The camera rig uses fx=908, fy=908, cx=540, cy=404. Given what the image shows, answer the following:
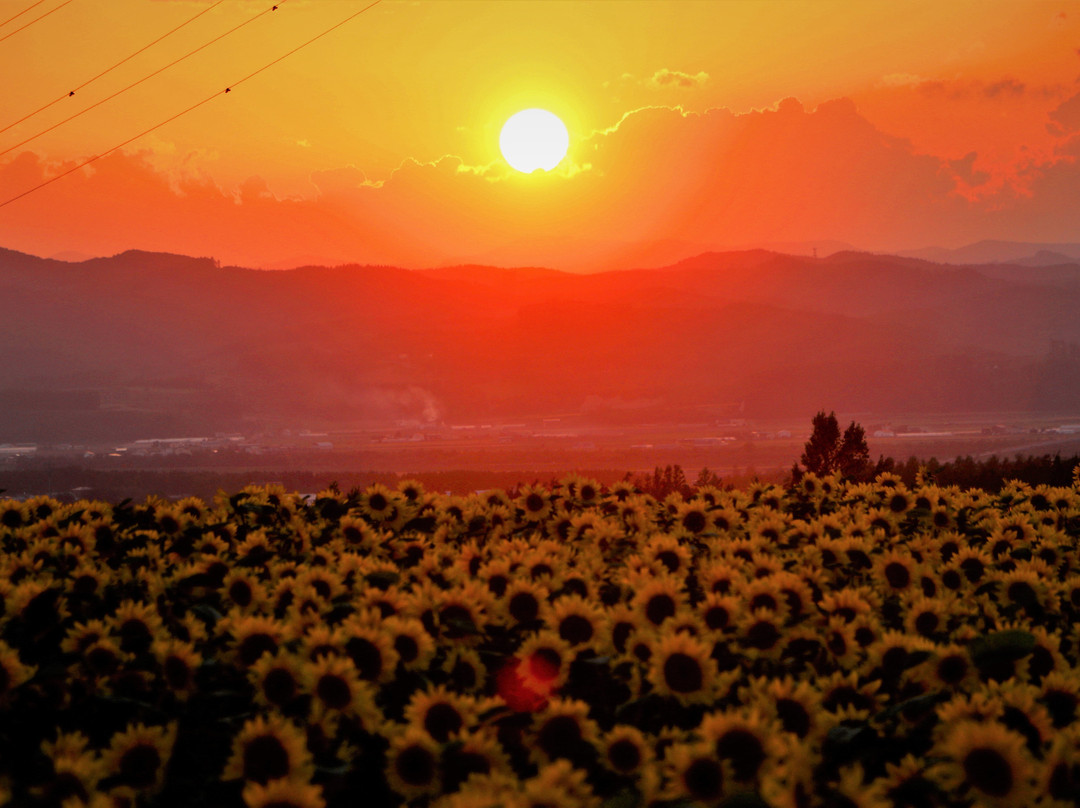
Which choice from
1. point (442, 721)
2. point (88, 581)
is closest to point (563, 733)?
point (442, 721)

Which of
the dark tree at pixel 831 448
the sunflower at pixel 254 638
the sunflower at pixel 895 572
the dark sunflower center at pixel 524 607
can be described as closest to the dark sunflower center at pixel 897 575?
the sunflower at pixel 895 572

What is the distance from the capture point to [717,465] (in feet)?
454

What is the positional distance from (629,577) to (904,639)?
1.68m

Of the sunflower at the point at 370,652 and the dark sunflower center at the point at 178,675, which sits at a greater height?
the sunflower at the point at 370,652

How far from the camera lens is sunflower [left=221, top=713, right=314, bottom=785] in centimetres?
349

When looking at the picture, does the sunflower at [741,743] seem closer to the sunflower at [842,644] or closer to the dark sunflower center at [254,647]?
the sunflower at [842,644]

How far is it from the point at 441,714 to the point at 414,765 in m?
0.25

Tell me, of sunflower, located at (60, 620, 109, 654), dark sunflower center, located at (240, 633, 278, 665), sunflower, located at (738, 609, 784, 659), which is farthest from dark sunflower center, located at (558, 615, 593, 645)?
sunflower, located at (60, 620, 109, 654)

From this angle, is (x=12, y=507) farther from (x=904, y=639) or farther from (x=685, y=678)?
(x=904, y=639)

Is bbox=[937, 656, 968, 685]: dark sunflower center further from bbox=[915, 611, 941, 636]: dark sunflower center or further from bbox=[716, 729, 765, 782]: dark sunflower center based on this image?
bbox=[716, 729, 765, 782]: dark sunflower center

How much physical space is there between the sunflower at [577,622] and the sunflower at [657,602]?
26cm

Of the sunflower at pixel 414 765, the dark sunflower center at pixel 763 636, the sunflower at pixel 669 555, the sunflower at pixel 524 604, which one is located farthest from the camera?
the sunflower at pixel 669 555

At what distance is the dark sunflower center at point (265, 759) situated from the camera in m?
3.49

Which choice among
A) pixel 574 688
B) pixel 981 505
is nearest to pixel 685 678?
pixel 574 688
